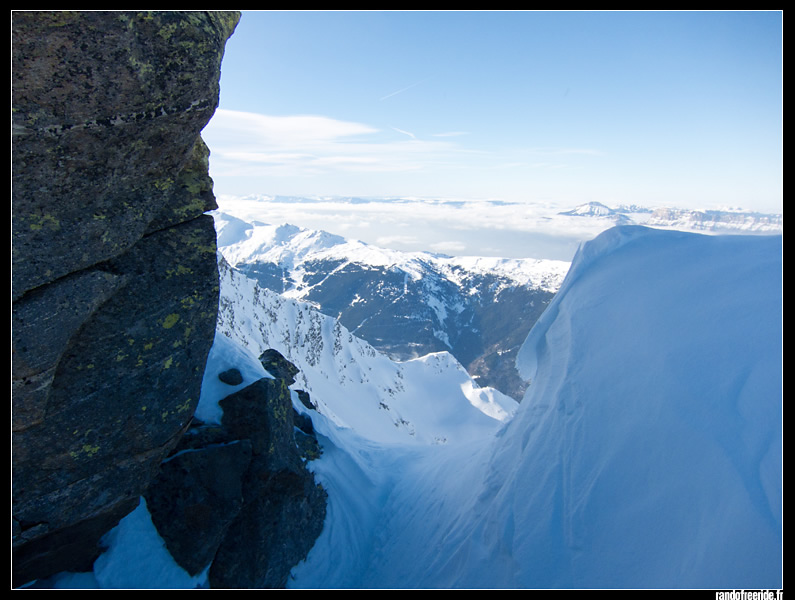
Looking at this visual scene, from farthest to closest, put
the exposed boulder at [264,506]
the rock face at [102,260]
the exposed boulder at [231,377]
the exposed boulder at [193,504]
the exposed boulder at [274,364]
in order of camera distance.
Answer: the exposed boulder at [274,364] < the exposed boulder at [231,377] < the exposed boulder at [264,506] < the exposed boulder at [193,504] < the rock face at [102,260]

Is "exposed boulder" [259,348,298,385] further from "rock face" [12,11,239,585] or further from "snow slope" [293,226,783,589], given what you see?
"rock face" [12,11,239,585]


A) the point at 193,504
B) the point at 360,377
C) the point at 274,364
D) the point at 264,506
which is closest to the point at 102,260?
the point at 193,504

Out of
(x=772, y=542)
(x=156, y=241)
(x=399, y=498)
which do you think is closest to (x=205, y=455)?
(x=156, y=241)

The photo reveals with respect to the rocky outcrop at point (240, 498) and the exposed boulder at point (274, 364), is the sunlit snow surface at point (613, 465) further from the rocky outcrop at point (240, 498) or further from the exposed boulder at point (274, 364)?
the exposed boulder at point (274, 364)

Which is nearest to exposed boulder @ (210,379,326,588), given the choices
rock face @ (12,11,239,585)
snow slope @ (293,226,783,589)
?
snow slope @ (293,226,783,589)

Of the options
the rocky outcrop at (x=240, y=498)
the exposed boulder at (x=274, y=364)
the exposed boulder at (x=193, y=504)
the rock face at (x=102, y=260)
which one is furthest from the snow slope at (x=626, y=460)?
the rock face at (x=102, y=260)

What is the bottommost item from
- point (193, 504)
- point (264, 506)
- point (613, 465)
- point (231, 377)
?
point (264, 506)

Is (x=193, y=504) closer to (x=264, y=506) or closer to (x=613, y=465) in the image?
(x=264, y=506)
